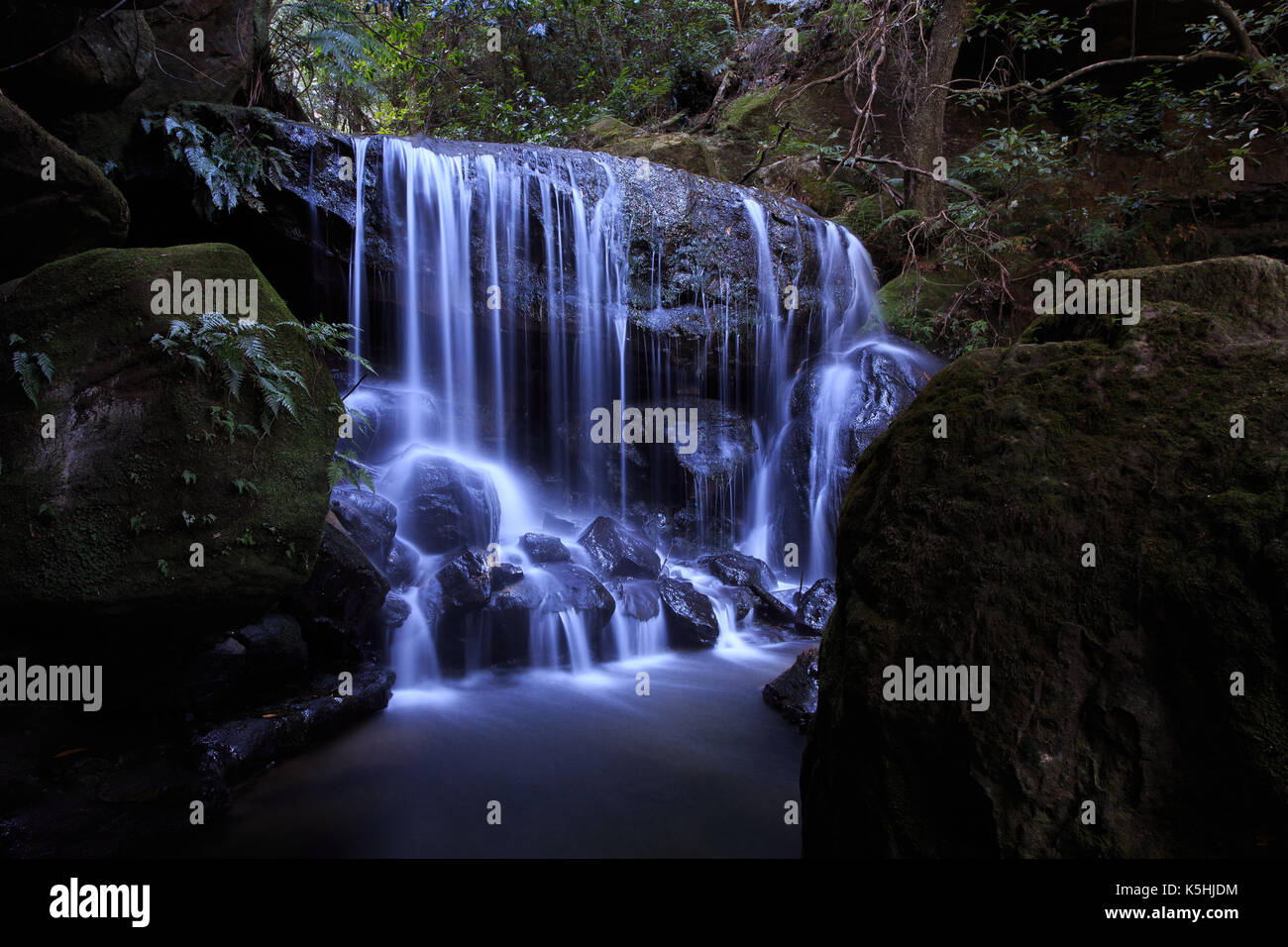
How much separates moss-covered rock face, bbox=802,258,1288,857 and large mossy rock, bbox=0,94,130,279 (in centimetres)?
575

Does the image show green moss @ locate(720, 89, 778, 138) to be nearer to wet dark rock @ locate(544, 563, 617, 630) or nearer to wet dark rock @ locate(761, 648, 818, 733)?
wet dark rock @ locate(544, 563, 617, 630)

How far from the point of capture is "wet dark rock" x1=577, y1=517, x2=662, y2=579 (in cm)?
880

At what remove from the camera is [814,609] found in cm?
824

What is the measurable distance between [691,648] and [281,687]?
169 inches

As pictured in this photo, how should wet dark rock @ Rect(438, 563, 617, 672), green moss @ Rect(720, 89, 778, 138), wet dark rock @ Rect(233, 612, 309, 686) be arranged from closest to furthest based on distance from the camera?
wet dark rock @ Rect(233, 612, 309, 686) < wet dark rock @ Rect(438, 563, 617, 672) < green moss @ Rect(720, 89, 778, 138)

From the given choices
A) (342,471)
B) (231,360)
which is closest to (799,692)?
(342,471)

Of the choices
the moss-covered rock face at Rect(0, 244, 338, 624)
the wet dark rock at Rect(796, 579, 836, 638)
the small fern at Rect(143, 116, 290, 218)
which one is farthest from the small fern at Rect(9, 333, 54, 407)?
the wet dark rock at Rect(796, 579, 836, 638)

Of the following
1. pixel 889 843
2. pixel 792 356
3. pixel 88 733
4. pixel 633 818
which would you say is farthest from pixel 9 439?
pixel 792 356

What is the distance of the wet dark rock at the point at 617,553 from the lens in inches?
346

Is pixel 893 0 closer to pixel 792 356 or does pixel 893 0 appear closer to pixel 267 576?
pixel 792 356

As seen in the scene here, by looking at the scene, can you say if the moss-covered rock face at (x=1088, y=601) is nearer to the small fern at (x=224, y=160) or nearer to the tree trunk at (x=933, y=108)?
the small fern at (x=224, y=160)

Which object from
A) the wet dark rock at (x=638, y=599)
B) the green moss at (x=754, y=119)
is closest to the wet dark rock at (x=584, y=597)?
the wet dark rock at (x=638, y=599)

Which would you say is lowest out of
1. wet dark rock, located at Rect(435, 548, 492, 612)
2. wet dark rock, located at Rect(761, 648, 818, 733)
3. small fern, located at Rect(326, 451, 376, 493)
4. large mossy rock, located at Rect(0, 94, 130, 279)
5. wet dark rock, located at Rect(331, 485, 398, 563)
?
wet dark rock, located at Rect(761, 648, 818, 733)

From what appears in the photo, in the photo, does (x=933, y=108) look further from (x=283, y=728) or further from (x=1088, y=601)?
(x=283, y=728)
